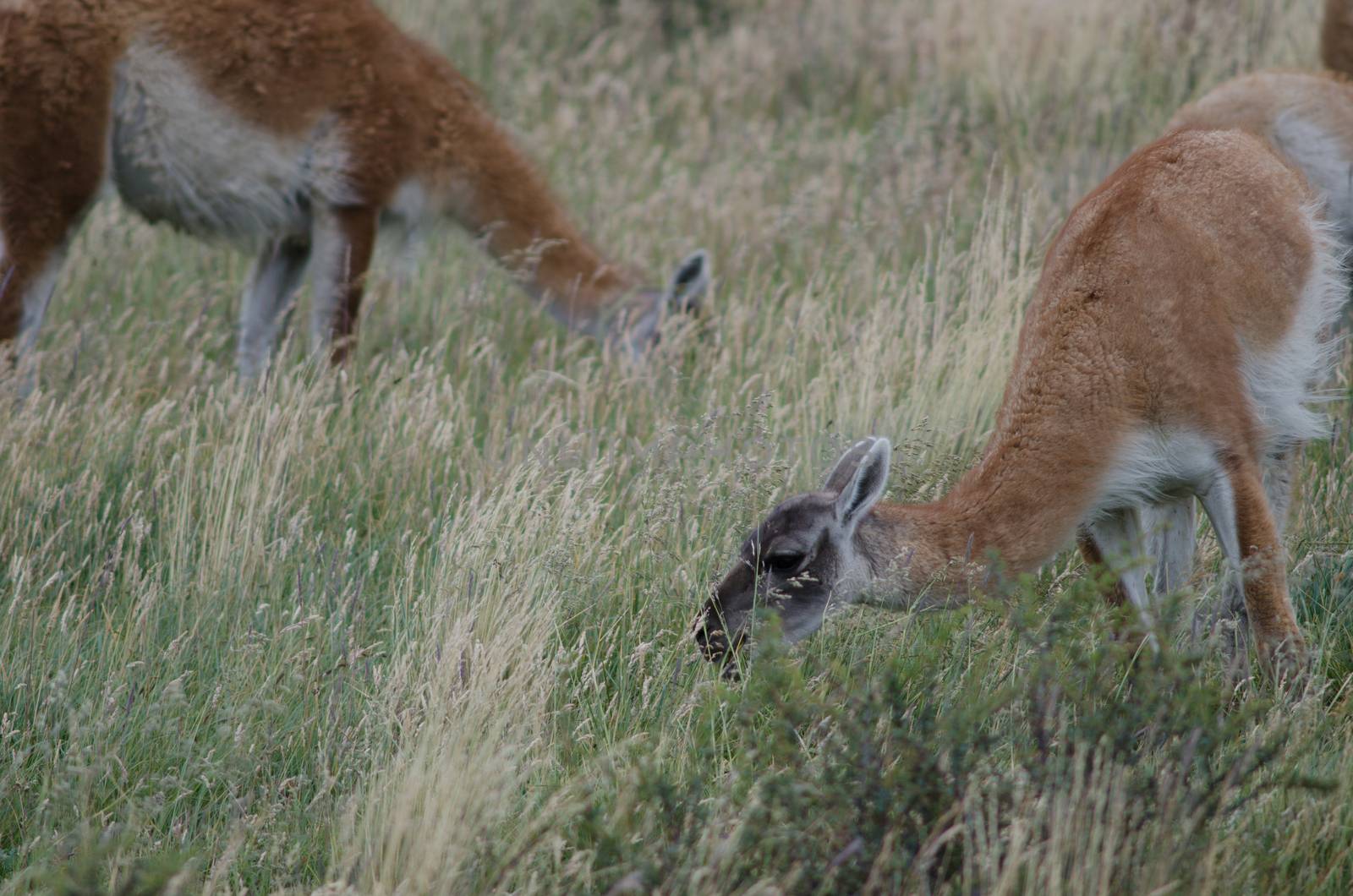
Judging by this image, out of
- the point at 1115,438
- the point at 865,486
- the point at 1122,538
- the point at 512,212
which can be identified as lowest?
the point at 1122,538

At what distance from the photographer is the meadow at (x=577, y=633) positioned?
3.57 metres

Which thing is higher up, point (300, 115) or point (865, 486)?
point (300, 115)

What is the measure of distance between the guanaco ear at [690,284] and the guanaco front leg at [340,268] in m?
1.67

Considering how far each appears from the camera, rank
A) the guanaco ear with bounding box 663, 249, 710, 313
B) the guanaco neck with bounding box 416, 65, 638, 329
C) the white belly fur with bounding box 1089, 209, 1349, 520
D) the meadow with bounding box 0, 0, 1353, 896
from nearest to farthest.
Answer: the meadow with bounding box 0, 0, 1353, 896, the white belly fur with bounding box 1089, 209, 1349, 520, the guanaco neck with bounding box 416, 65, 638, 329, the guanaco ear with bounding box 663, 249, 710, 313

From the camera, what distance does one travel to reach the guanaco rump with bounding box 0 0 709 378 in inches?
260

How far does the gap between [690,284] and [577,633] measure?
361cm

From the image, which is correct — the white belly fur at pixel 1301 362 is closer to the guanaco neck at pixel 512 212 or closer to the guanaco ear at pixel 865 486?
the guanaco ear at pixel 865 486

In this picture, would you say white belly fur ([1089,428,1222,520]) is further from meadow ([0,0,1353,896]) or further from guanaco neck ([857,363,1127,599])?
meadow ([0,0,1353,896])

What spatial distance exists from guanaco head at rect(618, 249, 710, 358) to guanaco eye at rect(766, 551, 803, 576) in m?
3.50

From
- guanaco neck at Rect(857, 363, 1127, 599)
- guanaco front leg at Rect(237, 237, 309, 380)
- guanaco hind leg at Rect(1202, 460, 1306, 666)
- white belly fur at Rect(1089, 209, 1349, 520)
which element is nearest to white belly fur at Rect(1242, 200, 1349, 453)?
white belly fur at Rect(1089, 209, 1349, 520)

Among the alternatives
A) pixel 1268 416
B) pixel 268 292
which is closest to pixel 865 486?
pixel 1268 416

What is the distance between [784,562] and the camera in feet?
15.4

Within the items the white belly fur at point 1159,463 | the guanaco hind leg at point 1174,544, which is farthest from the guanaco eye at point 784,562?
the guanaco hind leg at point 1174,544

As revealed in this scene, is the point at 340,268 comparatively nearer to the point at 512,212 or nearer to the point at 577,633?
the point at 512,212
